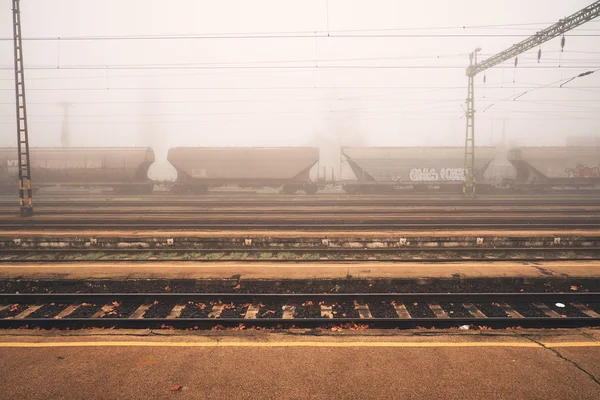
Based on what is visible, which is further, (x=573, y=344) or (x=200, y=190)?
(x=200, y=190)

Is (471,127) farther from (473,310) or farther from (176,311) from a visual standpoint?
(176,311)

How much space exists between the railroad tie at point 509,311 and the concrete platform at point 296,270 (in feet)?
3.85

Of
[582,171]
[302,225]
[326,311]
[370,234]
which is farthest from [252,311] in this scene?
[582,171]

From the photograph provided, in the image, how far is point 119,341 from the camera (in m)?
4.94

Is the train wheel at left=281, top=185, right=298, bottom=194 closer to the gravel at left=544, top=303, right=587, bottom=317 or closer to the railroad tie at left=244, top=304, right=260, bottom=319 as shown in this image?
the railroad tie at left=244, top=304, right=260, bottom=319

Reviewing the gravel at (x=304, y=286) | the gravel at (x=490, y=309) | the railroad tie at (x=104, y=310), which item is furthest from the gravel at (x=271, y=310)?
the gravel at (x=490, y=309)

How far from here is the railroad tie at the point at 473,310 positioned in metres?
6.12

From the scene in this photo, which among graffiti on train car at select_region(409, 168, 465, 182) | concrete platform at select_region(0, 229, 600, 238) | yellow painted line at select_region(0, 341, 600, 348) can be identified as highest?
graffiti on train car at select_region(409, 168, 465, 182)

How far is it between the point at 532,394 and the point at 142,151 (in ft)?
88.4

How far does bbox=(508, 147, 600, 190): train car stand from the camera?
84.3 feet

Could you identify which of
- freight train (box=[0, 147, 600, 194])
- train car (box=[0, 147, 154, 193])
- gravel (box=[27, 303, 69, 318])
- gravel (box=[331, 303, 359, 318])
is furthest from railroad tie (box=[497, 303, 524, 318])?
train car (box=[0, 147, 154, 193])

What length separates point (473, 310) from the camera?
20.8 ft

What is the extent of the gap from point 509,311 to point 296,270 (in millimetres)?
4386

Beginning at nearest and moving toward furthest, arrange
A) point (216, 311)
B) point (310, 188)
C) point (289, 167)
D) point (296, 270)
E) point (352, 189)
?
point (216, 311)
point (296, 270)
point (289, 167)
point (310, 188)
point (352, 189)
